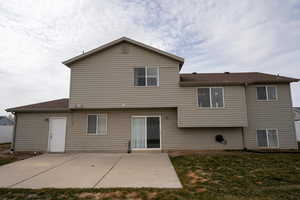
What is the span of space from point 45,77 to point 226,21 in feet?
58.5

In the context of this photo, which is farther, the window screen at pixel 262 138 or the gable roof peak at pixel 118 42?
the window screen at pixel 262 138

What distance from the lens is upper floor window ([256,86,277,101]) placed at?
11.7m

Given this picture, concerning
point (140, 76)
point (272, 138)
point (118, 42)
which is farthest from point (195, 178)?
point (118, 42)

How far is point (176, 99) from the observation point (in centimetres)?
1096

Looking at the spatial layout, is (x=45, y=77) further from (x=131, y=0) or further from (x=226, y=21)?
(x=226, y=21)

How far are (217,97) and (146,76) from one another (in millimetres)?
4864

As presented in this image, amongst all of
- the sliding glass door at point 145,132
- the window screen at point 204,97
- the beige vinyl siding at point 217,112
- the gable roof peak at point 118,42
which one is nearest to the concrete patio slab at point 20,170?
the sliding glass door at point 145,132

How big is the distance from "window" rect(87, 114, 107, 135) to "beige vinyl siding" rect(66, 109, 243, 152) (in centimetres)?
26

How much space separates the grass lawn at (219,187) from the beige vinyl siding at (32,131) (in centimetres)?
704

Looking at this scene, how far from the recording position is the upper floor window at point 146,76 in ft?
37.1

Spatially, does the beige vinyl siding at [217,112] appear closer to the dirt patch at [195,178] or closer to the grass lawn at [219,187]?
the grass lawn at [219,187]

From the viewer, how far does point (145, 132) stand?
1127cm

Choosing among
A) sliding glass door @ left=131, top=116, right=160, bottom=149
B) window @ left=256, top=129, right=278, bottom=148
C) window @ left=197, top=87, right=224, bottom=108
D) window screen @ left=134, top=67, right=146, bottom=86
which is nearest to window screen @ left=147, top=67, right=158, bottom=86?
window screen @ left=134, top=67, right=146, bottom=86

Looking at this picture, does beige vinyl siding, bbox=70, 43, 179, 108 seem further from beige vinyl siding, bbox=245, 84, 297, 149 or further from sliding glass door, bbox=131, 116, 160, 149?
beige vinyl siding, bbox=245, 84, 297, 149
